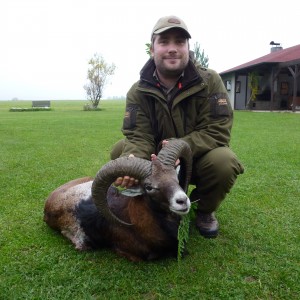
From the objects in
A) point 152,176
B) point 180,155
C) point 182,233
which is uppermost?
point 180,155

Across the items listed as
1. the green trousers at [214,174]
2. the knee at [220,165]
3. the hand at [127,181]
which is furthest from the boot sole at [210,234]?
the hand at [127,181]

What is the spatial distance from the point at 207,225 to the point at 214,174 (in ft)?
2.23

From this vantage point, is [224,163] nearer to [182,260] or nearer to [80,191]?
[182,260]

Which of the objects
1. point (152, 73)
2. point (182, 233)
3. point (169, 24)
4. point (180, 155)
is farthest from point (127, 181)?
point (169, 24)

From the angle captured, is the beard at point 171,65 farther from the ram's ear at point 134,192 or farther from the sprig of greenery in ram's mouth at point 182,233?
the sprig of greenery in ram's mouth at point 182,233

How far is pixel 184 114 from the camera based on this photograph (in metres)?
4.29

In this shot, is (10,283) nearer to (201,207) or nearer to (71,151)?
(201,207)

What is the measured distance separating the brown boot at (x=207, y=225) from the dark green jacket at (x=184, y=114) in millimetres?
782

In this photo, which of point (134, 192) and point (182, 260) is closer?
point (134, 192)

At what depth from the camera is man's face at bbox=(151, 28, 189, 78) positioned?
4.03 metres

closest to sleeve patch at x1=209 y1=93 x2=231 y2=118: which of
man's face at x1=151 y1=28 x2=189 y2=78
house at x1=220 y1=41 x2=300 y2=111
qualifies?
man's face at x1=151 y1=28 x2=189 y2=78

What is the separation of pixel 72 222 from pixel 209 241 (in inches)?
62.6

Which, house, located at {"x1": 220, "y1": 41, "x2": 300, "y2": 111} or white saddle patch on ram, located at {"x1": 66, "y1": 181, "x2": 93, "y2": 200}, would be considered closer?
white saddle patch on ram, located at {"x1": 66, "y1": 181, "x2": 93, "y2": 200}

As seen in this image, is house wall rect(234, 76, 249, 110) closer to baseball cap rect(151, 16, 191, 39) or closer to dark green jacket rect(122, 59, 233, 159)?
dark green jacket rect(122, 59, 233, 159)
